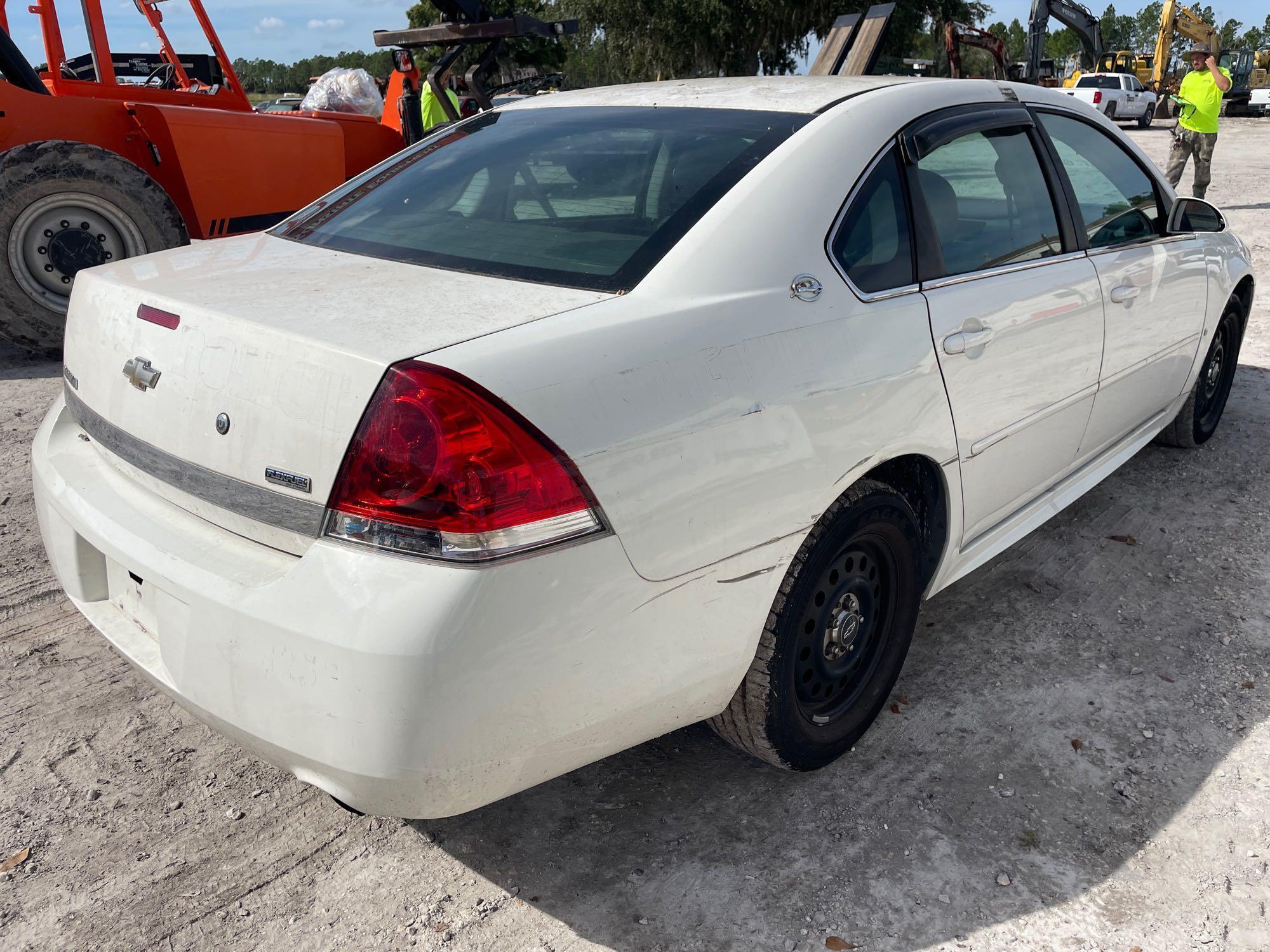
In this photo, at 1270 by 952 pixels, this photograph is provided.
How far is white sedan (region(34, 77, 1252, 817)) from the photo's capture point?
1.70m

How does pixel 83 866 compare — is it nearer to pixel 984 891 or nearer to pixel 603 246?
pixel 603 246

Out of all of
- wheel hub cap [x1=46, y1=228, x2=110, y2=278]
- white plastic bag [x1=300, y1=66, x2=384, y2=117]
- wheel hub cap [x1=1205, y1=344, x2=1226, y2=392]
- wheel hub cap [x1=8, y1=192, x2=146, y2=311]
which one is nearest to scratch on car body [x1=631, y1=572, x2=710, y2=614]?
wheel hub cap [x1=1205, y1=344, x2=1226, y2=392]

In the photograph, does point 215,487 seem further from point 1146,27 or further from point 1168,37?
point 1146,27

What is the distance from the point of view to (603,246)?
2230 millimetres

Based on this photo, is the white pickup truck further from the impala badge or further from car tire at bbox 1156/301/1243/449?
the impala badge

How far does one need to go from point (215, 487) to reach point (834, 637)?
1434 mm

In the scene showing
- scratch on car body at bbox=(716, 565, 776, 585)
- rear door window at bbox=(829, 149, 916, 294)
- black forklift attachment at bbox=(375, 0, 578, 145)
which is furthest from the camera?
black forklift attachment at bbox=(375, 0, 578, 145)

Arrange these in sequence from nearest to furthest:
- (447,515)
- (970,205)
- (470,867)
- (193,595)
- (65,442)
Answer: (447,515) < (193,595) < (470,867) < (65,442) < (970,205)

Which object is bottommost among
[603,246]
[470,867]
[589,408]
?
[470,867]

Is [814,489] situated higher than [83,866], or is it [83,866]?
[814,489]

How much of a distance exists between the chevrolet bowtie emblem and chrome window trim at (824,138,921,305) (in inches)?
55.8

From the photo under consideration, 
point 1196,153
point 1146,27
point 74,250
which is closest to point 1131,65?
point 1196,153

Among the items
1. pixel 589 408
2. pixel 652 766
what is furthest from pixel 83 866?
pixel 589 408

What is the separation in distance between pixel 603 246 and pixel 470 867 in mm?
1395
